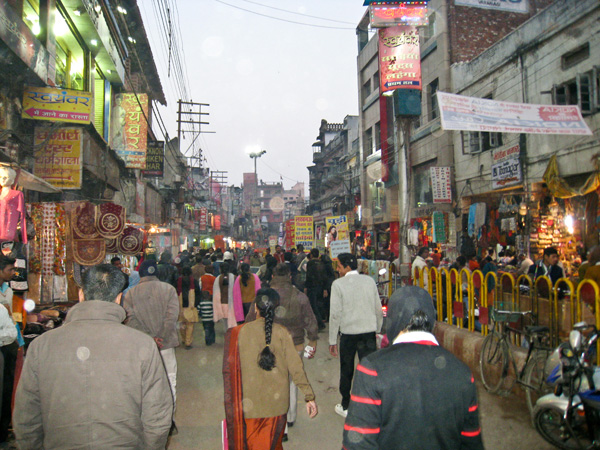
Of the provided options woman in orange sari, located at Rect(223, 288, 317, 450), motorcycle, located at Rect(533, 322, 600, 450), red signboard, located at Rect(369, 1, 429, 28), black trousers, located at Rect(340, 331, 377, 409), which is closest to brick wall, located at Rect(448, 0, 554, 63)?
red signboard, located at Rect(369, 1, 429, 28)

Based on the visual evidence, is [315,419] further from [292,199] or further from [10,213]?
[292,199]

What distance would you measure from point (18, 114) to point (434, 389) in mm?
10868

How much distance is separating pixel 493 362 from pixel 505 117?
428 centimetres

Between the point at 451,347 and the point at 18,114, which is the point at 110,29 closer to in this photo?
the point at 18,114

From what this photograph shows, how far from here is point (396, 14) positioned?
1612 cm

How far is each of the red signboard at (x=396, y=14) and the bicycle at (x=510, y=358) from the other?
503 inches

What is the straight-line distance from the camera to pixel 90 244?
936 centimetres

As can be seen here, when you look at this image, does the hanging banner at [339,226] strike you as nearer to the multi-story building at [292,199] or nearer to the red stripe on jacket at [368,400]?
the red stripe on jacket at [368,400]

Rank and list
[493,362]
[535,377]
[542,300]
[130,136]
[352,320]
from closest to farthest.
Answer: [535,377] → [352,320] → [542,300] → [493,362] → [130,136]

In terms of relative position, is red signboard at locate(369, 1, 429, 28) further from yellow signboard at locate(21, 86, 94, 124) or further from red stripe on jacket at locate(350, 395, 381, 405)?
red stripe on jacket at locate(350, 395, 381, 405)

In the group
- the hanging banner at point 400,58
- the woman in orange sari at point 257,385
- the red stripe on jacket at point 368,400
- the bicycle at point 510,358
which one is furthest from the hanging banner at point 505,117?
the hanging banner at point 400,58

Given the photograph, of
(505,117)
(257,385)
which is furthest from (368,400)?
(505,117)

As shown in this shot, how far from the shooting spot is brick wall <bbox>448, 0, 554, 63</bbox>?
764 inches

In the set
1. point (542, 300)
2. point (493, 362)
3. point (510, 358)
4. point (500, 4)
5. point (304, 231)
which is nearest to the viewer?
point (510, 358)
